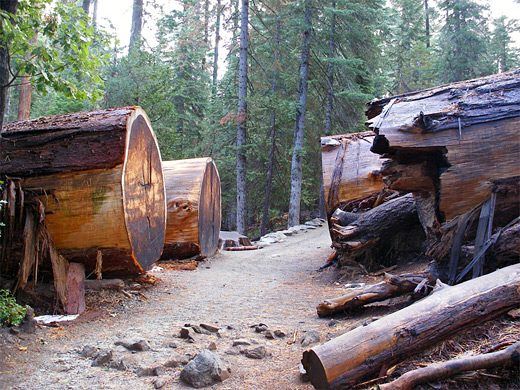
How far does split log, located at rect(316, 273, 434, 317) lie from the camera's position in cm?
405

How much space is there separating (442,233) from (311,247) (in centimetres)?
715

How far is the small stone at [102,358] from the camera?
3055 millimetres

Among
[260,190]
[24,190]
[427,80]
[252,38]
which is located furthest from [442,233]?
[427,80]

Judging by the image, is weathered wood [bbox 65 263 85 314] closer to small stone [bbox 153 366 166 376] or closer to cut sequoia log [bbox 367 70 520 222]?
small stone [bbox 153 366 166 376]

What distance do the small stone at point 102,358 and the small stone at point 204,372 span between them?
2.25 feet

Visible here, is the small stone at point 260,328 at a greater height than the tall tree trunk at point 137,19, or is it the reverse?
the tall tree trunk at point 137,19

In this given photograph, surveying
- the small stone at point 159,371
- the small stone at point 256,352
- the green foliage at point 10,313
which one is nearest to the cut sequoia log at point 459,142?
the small stone at point 256,352

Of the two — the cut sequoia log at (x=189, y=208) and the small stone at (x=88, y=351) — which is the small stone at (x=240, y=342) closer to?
the small stone at (x=88, y=351)

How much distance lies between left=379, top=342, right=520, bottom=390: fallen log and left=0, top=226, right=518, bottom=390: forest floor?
84 mm

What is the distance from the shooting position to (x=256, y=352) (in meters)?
3.25

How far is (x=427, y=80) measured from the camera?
2881 cm

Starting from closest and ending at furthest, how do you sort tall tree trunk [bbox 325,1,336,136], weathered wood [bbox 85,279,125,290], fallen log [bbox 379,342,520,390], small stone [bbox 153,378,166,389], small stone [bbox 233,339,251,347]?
1. fallen log [bbox 379,342,520,390]
2. small stone [bbox 153,378,166,389]
3. small stone [bbox 233,339,251,347]
4. weathered wood [bbox 85,279,125,290]
5. tall tree trunk [bbox 325,1,336,136]

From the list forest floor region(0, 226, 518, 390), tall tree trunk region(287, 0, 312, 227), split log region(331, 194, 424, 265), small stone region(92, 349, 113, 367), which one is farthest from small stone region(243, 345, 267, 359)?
tall tree trunk region(287, 0, 312, 227)

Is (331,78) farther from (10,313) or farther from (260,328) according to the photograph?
(10,313)
